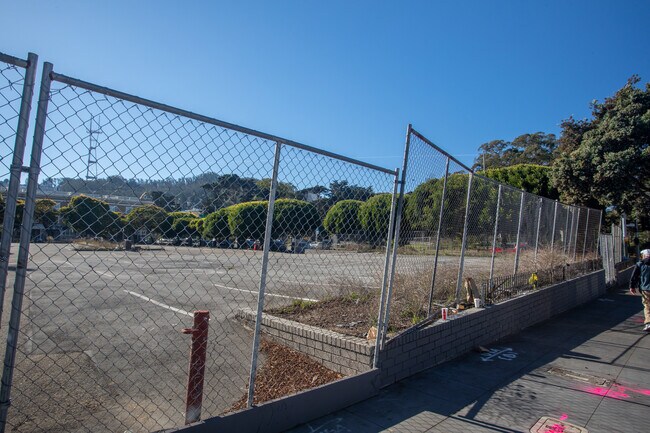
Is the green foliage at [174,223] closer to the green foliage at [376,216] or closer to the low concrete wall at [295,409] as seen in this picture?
the low concrete wall at [295,409]

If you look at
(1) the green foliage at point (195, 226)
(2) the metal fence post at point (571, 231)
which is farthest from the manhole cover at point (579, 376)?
(2) the metal fence post at point (571, 231)

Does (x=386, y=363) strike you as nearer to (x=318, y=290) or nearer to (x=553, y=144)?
(x=318, y=290)

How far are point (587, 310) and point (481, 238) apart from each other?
4.67 m

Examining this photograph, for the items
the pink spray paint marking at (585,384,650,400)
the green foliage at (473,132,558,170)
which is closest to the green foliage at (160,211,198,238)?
the pink spray paint marking at (585,384,650,400)

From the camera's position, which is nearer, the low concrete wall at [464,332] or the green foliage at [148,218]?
the green foliage at [148,218]

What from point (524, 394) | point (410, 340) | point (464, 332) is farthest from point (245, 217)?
point (464, 332)

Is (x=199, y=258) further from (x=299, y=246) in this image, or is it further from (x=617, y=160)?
(x=617, y=160)

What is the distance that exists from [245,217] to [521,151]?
57419 mm

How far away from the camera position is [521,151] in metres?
52.8

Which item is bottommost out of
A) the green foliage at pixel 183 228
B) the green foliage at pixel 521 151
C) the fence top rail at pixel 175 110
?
the green foliage at pixel 183 228

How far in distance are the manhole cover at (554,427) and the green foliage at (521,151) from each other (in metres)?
44.8

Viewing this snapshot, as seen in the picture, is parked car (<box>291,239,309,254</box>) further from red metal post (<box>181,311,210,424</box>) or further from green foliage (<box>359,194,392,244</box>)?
red metal post (<box>181,311,210,424</box>)

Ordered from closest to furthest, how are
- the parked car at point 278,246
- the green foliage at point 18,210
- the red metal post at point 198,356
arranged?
1. the green foliage at point 18,210
2. the red metal post at point 198,356
3. the parked car at point 278,246

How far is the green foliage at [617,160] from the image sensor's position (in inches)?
542
